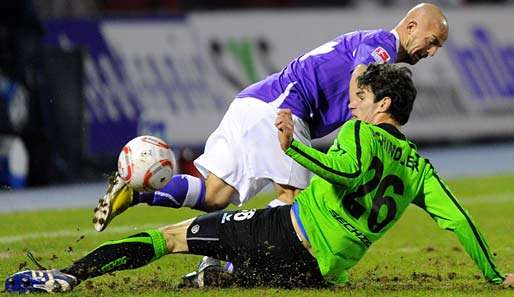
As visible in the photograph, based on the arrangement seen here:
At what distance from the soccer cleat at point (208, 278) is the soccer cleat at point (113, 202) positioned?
59cm

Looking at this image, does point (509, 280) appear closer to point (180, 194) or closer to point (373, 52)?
point (373, 52)

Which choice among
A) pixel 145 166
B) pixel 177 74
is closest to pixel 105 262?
pixel 145 166

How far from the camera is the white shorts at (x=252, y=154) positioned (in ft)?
27.8

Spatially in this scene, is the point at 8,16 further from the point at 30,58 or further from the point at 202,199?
the point at 202,199

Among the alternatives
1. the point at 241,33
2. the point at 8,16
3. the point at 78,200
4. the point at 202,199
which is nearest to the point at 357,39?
the point at 202,199

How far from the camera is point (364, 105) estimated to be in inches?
291

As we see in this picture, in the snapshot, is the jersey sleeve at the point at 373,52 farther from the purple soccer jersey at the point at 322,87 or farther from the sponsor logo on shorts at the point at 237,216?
the sponsor logo on shorts at the point at 237,216

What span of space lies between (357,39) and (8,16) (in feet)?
28.0

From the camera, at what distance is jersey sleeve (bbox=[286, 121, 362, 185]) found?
6930 millimetres

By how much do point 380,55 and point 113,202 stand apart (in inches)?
74.1

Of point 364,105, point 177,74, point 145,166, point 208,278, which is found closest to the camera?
point 364,105

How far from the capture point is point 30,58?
53.5 feet

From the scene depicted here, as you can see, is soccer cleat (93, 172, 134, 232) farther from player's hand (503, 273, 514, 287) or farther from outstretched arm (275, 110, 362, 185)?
player's hand (503, 273, 514, 287)

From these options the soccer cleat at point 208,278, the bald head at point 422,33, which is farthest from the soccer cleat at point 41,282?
the bald head at point 422,33
